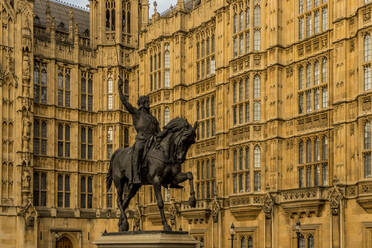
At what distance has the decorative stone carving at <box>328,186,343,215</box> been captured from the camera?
32.7m

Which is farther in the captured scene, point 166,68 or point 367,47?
point 166,68

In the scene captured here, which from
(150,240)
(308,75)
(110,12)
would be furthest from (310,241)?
(110,12)

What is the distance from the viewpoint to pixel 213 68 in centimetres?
4431

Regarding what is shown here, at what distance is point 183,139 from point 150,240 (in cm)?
308

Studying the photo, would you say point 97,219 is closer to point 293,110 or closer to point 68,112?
point 68,112

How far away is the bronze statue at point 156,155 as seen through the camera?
65.0 ft

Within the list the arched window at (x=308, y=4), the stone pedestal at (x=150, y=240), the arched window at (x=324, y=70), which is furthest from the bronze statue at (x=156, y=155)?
the arched window at (x=308, y=4)

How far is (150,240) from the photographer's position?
18.6 metres

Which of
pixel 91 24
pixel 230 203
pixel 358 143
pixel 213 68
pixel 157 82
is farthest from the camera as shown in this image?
pixel 91 24

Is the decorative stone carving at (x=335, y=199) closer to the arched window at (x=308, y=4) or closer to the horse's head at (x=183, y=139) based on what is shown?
the arched window at (x=308, y=4)

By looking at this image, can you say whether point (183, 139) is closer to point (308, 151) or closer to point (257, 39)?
point (308, 151)

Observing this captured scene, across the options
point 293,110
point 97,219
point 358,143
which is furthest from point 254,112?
point 97,219

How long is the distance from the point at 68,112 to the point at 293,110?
20.6m

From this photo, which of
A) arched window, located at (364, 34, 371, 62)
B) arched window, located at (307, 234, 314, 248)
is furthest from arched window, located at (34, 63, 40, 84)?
arched window, located at (364, 34, 371, 62)
